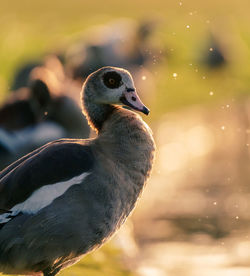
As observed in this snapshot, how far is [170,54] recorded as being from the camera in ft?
77.0

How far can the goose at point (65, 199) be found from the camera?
5781 millimetres

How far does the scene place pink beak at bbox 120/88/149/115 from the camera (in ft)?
20.6

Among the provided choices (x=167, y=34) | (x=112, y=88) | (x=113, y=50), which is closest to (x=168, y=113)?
(x=113, y=50)

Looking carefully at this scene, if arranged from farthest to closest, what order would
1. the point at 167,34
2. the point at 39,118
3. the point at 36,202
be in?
the point at 167,34, the point at 39,118, the point at 36,202

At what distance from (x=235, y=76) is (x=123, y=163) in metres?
17.2

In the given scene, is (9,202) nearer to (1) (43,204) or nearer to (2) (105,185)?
(1) (43,204)

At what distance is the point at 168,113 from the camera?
1759 cm

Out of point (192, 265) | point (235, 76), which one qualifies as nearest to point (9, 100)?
point (192, 265)

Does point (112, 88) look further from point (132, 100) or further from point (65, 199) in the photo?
point (65, 199)

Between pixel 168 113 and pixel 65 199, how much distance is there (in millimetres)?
11901

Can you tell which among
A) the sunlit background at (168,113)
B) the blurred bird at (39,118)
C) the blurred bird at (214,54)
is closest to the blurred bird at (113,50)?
the sunlit background at (168,113)

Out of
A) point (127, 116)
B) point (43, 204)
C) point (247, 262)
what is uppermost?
point (127, 116)

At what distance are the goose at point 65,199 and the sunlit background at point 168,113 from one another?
4.88ft

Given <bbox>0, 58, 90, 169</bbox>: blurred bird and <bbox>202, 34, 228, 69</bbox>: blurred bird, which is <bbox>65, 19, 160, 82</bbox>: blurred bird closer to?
<bbox>202, 34, 228, 69</bbox>: blurred bird
